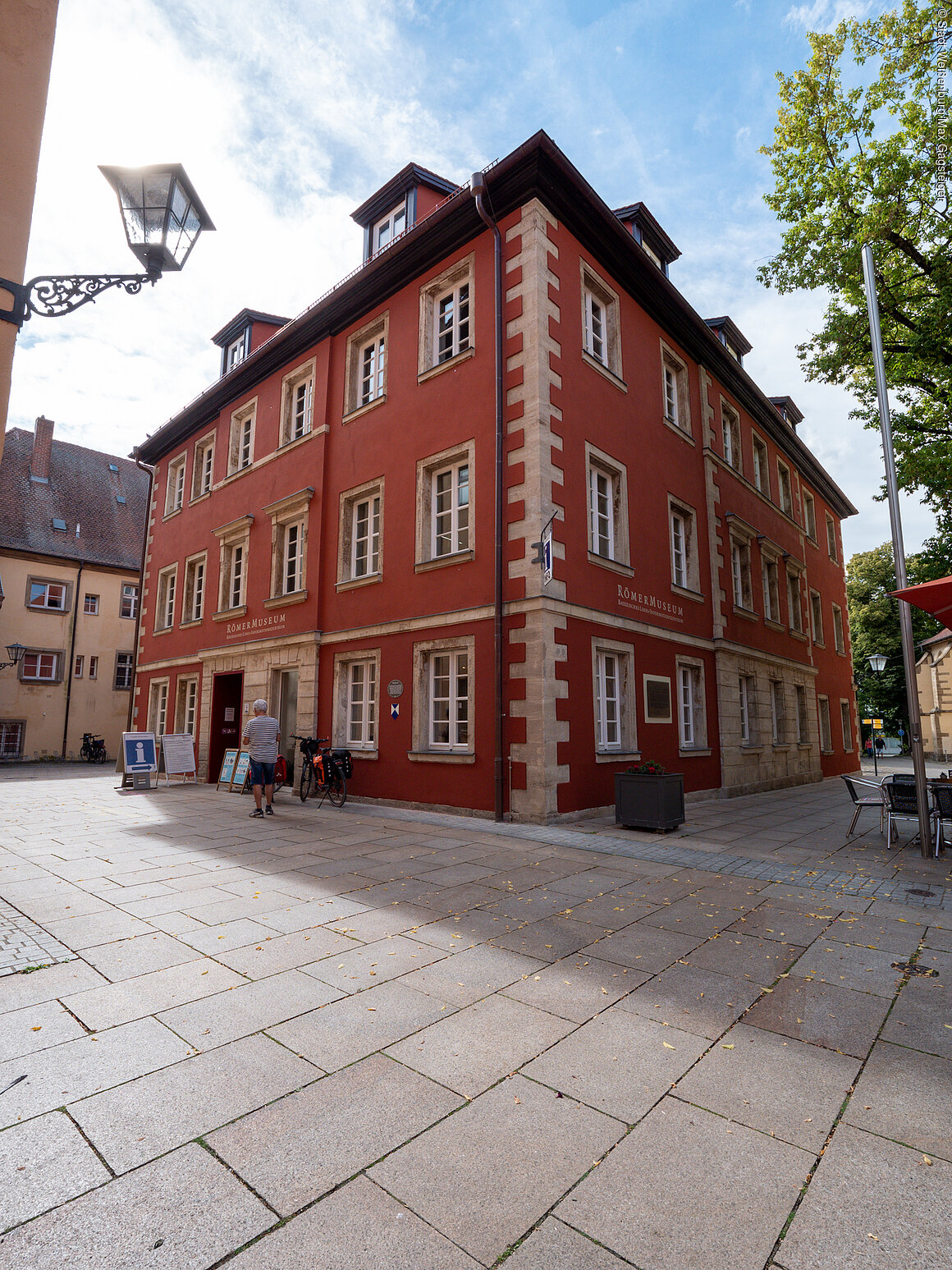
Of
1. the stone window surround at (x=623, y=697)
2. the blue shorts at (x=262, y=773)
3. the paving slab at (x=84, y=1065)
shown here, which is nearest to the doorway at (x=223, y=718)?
the blue shorts at (x=262, y=773)

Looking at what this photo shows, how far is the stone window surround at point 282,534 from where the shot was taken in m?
15.2

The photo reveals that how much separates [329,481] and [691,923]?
1227 cm

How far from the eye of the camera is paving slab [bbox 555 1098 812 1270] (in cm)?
196

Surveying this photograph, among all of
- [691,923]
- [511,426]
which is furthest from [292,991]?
[511,426]

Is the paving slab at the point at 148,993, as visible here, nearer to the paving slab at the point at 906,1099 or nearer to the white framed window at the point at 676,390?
the paving slab at the point at 906,1099

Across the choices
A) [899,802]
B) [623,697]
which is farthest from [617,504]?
[899,802]

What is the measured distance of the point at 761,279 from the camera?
614 inches

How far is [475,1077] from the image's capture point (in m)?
2.91

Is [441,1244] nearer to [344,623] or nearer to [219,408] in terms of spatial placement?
[344,623]

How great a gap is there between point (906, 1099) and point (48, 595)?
34859 millimetres

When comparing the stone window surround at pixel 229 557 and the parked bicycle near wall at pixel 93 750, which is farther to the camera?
the parked bicycle near wall at pixel 93 750

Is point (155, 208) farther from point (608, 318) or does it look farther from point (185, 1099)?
point (608, 318)

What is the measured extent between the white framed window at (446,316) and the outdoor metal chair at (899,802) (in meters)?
9.83

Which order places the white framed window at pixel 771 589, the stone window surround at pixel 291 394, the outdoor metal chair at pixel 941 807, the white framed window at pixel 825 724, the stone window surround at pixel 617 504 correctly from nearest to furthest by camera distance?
the outdoor metal chair at pixel 941 807
the stone window surround at pixel 617 504
the stone window surround at pixel 291 394
the white framed window at pixel 771 589
the white framed window at pixel 825 724
